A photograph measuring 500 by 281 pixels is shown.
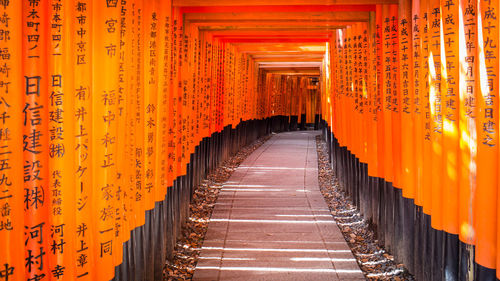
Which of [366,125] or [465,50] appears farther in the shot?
[366,125]

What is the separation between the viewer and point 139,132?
4301 mm

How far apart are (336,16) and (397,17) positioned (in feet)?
5.96

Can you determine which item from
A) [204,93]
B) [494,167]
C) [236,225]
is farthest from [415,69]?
[204,93]

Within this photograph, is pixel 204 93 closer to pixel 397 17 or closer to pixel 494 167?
pixel 397 17

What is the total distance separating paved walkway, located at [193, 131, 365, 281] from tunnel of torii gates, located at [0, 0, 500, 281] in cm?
60

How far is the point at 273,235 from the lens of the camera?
22.3 feet

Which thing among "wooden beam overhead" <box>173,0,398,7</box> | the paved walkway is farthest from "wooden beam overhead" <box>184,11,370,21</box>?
the paved walkway

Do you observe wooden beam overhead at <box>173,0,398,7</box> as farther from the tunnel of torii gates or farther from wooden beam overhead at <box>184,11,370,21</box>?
wooden beam overhead at <box>184,11,370,21</box>

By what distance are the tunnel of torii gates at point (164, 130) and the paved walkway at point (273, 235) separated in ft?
1.96

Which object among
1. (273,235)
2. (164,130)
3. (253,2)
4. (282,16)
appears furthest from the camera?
(282,16)

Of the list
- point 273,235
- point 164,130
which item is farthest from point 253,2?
point 273,235

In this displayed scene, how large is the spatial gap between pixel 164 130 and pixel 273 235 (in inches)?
95.7

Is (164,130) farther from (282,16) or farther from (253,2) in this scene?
(282,16)

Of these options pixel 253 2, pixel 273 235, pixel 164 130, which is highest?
pixel 253 2
